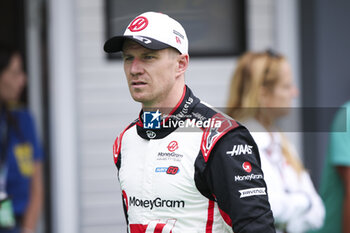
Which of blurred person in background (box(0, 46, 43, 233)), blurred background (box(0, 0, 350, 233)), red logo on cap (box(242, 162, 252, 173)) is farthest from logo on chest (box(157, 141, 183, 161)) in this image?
blurred background (box(0, 0, 350, 233))

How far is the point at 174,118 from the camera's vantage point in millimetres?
1906

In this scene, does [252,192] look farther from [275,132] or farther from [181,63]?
[275,132]

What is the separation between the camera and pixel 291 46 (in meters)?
5.56

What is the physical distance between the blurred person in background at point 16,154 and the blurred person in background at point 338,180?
210cm

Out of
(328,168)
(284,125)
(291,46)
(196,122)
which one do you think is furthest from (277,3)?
(196,122)

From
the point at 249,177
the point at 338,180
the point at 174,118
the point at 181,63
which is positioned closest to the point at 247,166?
the point at 249,177

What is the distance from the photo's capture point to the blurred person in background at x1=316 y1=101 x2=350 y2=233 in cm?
Answer: 304

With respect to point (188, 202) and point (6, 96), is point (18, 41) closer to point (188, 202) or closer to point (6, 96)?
point (6, 96)

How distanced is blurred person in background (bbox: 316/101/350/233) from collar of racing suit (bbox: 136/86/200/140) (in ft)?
4.38

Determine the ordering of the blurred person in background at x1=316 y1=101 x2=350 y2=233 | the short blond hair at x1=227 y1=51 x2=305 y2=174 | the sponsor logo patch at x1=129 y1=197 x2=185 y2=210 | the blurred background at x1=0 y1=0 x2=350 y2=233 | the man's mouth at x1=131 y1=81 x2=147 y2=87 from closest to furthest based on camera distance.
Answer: the man's mouth at x1=131 y1=81 x2=147 y2=87
the sponsor logo patch at x1=129 y1=197 x2=185 y2=210
the blurred person in background at x1=316 y1=101 x2=350 y2=233
the short blond hair at x1=227 y1=51 x2=305 y2=174
the blurred background at x1=0 y1=0 x2=350 y2=233

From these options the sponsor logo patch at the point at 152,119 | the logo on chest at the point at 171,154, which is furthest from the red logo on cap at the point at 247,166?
the sponsor logo patch at the point at 152,119

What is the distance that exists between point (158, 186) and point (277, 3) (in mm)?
3979

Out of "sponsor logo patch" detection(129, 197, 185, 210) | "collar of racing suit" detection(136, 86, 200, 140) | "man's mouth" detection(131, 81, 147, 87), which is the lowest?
"sponsor logo patch" detection(129, 197, 185, 210)

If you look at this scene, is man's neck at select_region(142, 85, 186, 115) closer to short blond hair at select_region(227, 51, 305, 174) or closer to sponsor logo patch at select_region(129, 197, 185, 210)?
sponsor logo patch at select_region(129, 197, 185, 210)
